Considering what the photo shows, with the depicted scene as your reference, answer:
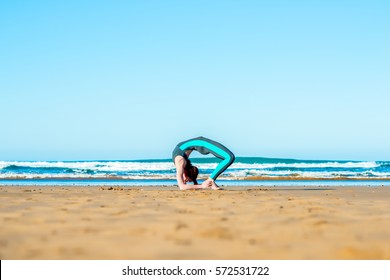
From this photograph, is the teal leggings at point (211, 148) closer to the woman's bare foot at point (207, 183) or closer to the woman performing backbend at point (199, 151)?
the woman performing backbend at point (199, 151)

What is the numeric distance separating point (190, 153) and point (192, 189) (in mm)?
727

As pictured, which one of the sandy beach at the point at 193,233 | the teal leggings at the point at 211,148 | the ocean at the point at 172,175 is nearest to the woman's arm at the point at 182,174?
the teal leggings at the point at 211,148

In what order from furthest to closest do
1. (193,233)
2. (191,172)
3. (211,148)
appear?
(191,172)
(211,148)
(193,233)

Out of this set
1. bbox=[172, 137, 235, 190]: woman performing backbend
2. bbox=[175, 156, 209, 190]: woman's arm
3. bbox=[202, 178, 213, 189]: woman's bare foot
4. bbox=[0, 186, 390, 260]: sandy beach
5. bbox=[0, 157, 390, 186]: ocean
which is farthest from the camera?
bbox=[0, 157, 390, 186]: ocean

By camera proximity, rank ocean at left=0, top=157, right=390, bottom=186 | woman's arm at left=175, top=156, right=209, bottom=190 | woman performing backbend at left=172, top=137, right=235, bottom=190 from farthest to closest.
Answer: ocean at left=0, top=157, right=390, bottom=186 < woman performing backbend at left=172, top=137, right=235, bottom=190 < woman's arm at left=175, top=156, right=209, bottom=190

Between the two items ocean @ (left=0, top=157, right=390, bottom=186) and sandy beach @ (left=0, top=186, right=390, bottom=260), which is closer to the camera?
sandy beach @ (left=0, top=186, right=390, bottom=260)

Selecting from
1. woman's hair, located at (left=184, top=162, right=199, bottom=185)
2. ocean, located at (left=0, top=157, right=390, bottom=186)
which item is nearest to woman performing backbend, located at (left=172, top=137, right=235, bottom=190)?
woman's hair, located at (left=184, top=162, right=199, bottom=185)

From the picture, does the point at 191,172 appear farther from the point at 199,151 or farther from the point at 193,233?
the point at 193,233

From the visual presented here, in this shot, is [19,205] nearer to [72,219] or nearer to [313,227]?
[72,219]

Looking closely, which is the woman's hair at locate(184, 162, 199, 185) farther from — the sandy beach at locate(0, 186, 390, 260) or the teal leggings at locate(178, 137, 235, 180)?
the sandy beach at locate(0, 186, 390, 260)

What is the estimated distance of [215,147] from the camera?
1082cm

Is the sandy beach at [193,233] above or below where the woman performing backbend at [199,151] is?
below

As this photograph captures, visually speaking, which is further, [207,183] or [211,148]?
[207,183]

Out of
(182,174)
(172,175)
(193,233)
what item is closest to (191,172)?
(182,174)
